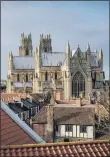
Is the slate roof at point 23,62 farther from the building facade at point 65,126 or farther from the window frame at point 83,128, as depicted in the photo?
the window frame at point 83,128

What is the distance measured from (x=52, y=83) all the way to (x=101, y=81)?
1055 centimetres

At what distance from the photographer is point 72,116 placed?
30.8m

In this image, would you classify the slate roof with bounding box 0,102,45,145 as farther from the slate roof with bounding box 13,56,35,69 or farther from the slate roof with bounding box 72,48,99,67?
the slate roof with bounding box 13,56,35,69

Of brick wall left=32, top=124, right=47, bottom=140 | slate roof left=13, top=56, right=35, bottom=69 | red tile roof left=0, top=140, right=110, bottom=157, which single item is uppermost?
slate roof left=13, top=56, right=35, bottom=69

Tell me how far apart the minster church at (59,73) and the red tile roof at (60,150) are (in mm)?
64053

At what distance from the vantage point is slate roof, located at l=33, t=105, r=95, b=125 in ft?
98.1

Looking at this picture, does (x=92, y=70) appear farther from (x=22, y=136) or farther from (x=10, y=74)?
(x=22, y=136)

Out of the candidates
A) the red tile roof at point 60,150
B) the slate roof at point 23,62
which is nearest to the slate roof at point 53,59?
the slate roof at point 23,62

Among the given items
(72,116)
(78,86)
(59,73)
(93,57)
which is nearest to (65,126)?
(72,116)

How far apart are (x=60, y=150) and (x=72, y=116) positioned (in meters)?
23.3

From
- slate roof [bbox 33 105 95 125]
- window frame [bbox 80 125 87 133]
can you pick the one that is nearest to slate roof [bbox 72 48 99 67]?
slate roof [bbox 33 105 95 125]

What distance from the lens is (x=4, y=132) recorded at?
8.80 m

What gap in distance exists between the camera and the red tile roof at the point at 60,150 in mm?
7309

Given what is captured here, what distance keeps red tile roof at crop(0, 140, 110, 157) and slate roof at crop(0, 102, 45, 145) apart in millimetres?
1141
